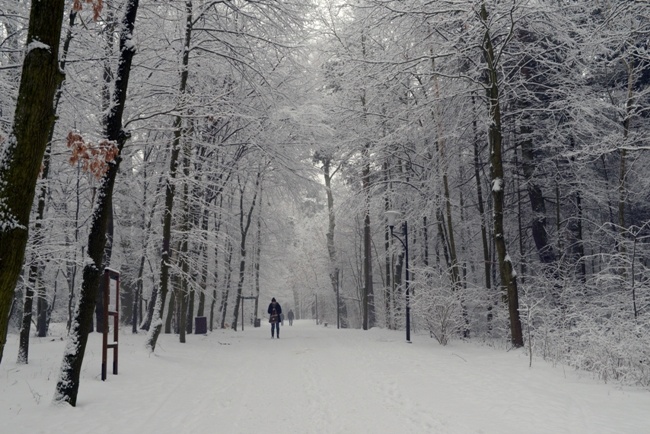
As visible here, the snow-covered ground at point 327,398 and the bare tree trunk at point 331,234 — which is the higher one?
the bare tree trunk at point 331,234

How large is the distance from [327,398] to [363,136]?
15068 millimetres

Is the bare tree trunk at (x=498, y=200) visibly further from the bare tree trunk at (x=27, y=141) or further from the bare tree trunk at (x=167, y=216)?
the bare tree trunk at (x=27, y=141)

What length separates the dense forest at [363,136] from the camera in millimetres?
7172

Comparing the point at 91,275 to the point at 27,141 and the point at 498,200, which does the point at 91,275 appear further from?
the point at 498,200

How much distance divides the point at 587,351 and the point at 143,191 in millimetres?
19662

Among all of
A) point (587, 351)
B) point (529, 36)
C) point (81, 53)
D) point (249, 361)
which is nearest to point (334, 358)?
point (249, 361)

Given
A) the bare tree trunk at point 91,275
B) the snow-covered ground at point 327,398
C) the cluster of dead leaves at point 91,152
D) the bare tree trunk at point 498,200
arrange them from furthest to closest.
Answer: the bare tree trunk at point 498,200, the bare tree trunk at point 91,275, the snow-covered ground at point 327,398, the cluster of dead leaves at point 91,152

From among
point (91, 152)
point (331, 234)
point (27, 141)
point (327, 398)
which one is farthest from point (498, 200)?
point (331, 234)

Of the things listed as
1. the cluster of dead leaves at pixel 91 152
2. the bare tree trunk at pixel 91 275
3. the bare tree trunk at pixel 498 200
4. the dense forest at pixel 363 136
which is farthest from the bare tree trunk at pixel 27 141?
the bare tree trunk at pixel 498 200

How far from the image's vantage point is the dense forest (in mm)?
7172

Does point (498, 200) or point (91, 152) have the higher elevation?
point (498, 200)

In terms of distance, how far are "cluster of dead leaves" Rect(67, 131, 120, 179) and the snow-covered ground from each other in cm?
341

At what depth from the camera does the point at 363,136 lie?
2116cm

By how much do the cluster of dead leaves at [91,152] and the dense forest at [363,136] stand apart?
0.09ft
